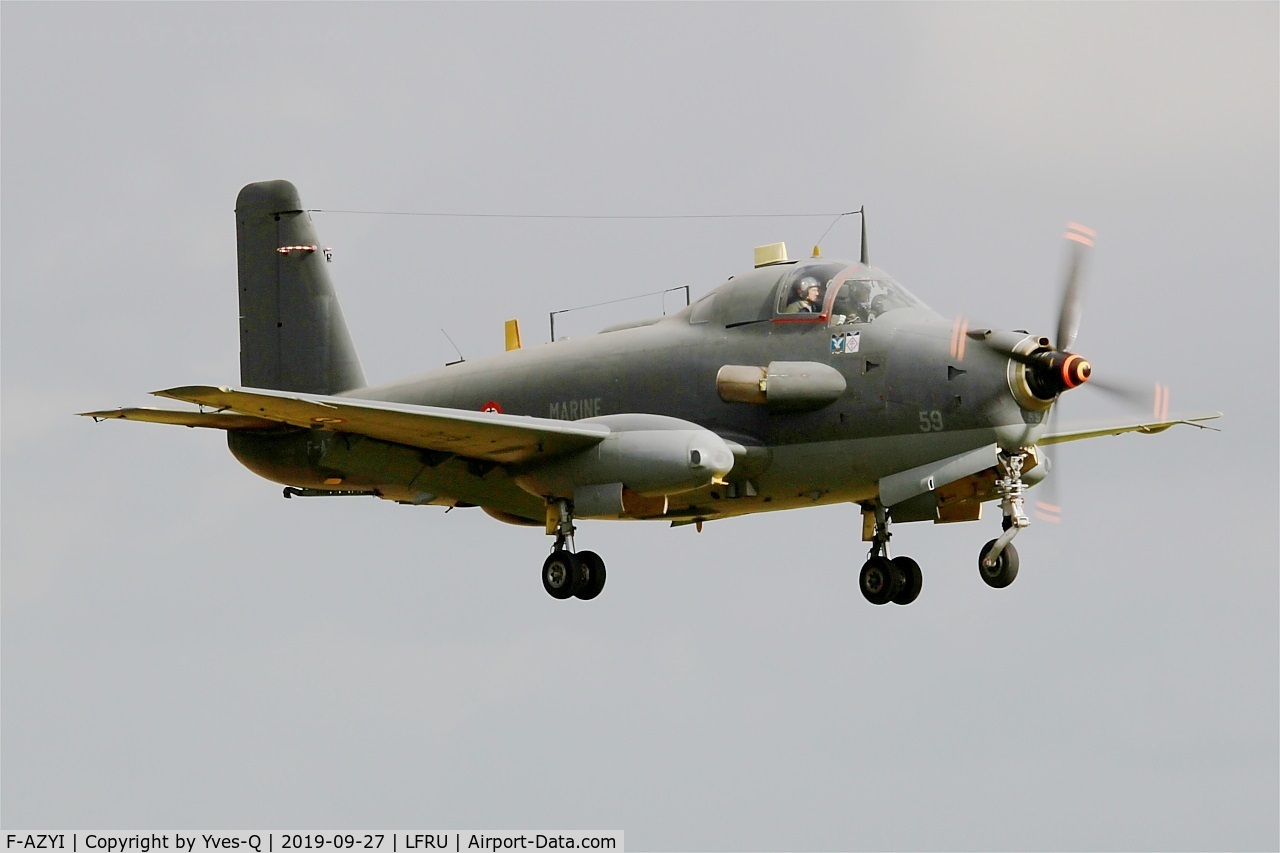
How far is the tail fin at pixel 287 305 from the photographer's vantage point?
3903 centimetres

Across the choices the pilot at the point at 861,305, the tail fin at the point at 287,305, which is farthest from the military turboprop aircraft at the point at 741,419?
the tail fin at the point at 287,305

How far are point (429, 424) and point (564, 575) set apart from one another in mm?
3542

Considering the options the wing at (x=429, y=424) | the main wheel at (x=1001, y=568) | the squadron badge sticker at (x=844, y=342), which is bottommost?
the main wheel at (x=1001, y=568)

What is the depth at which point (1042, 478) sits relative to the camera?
32.9m

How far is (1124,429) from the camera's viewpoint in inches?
1458

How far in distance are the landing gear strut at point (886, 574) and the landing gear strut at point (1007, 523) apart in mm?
2265

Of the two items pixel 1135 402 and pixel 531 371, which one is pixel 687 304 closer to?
pixel 531 371

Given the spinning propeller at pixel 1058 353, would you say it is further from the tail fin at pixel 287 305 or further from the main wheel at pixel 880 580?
the tail fin at pixel 287 305

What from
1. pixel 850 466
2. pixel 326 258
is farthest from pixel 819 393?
pixel 326 258

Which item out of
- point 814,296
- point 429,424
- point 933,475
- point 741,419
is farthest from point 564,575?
point 933,475

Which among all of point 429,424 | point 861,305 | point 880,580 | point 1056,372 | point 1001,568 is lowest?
point 1001,568

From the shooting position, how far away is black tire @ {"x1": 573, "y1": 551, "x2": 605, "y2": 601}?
34094 millimetres

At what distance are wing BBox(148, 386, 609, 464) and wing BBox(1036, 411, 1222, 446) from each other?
7950 millimetres

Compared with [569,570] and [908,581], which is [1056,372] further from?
[569,570]
